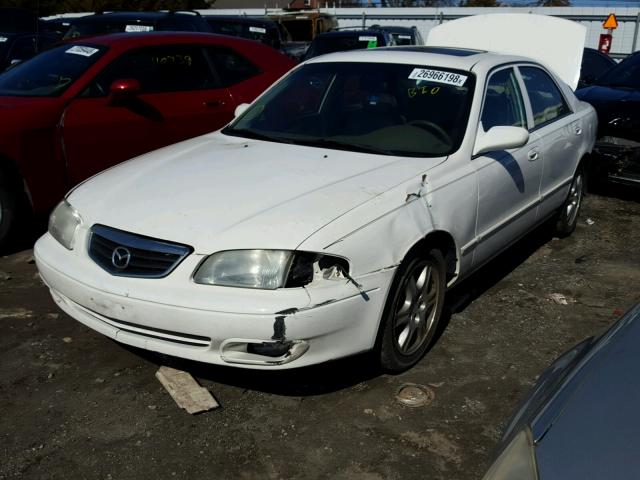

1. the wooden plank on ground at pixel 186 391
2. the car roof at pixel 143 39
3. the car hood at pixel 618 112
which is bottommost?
the wooden plank on ground at pixel 186 391

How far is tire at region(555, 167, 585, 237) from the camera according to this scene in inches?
223

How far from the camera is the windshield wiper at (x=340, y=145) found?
150 inches

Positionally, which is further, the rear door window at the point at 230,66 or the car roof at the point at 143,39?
the rear door window at the point at 230,66

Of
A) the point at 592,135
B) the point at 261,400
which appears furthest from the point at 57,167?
the point at 592,135

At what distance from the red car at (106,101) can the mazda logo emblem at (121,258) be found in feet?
7.71

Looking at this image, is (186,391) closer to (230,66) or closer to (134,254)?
(134,254)

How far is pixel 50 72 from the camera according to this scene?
5.63m

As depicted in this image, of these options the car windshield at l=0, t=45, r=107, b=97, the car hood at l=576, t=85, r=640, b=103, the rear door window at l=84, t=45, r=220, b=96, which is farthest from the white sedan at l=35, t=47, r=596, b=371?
the car hood at l=576, t=85, r=640, b=103

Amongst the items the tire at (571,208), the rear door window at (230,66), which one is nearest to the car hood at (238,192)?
the tire at (571,208)

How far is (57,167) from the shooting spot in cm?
520

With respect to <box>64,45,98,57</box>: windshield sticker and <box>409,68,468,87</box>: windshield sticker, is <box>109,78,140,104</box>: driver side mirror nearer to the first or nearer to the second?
<box>64,45,98,57</box>: windshield sticker

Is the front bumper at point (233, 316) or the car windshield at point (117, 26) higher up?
the car windshield at point (117, 26)

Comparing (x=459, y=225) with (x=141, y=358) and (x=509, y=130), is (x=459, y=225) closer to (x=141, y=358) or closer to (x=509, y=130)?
(x=509, y=130)

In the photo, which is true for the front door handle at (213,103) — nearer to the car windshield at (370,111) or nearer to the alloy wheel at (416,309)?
the car windshield at (370,111)
